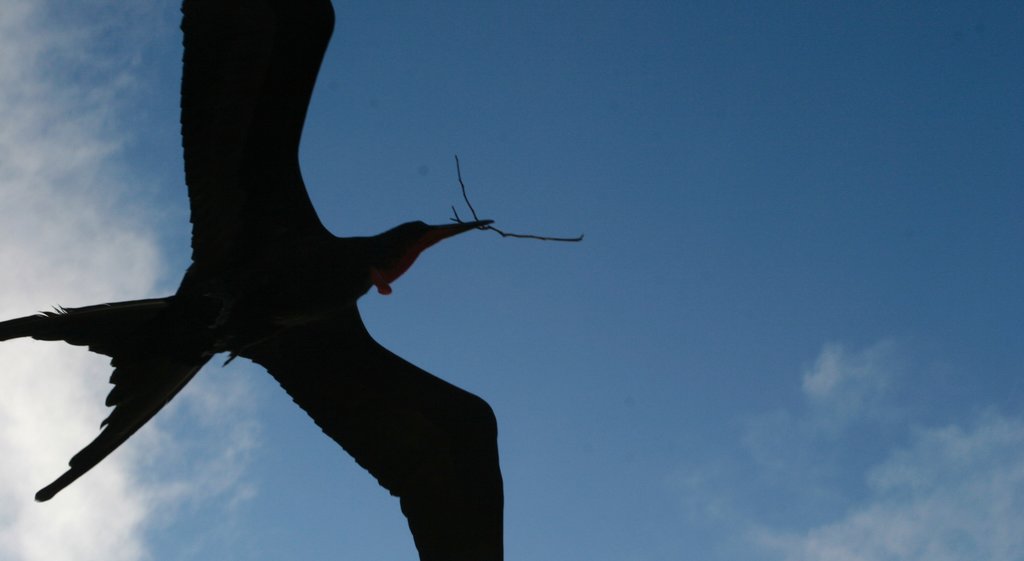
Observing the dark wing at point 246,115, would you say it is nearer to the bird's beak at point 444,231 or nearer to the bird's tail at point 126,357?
the bird's tail at point 126,357

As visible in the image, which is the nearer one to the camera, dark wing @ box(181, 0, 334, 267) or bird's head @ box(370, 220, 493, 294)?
dark wing @ box(181, 0, 334, 267)

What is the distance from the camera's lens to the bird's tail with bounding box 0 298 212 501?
525 centimetres

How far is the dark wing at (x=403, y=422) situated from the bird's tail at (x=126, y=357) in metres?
0.76

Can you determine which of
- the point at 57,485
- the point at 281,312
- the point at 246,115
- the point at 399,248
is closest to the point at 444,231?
the point at 399,248

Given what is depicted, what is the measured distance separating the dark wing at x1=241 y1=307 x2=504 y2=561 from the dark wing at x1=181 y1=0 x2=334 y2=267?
87 cm

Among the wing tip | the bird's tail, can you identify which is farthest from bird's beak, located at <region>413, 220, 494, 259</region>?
the wing tip

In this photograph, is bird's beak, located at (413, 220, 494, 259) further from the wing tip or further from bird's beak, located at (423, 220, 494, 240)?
the wing tip

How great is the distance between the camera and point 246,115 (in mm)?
5453

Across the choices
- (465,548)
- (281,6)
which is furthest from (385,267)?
(465,548)

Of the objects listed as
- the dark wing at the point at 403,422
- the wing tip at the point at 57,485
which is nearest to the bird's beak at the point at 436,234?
the dark wing at the point at 403,422

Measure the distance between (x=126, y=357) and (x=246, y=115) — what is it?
160cm

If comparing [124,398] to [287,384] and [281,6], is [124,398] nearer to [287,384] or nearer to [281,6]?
[287,384]

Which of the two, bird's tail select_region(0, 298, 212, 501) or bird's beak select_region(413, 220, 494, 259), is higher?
bird's beak select_region(413, 220, 494, 259)

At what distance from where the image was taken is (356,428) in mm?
6551
